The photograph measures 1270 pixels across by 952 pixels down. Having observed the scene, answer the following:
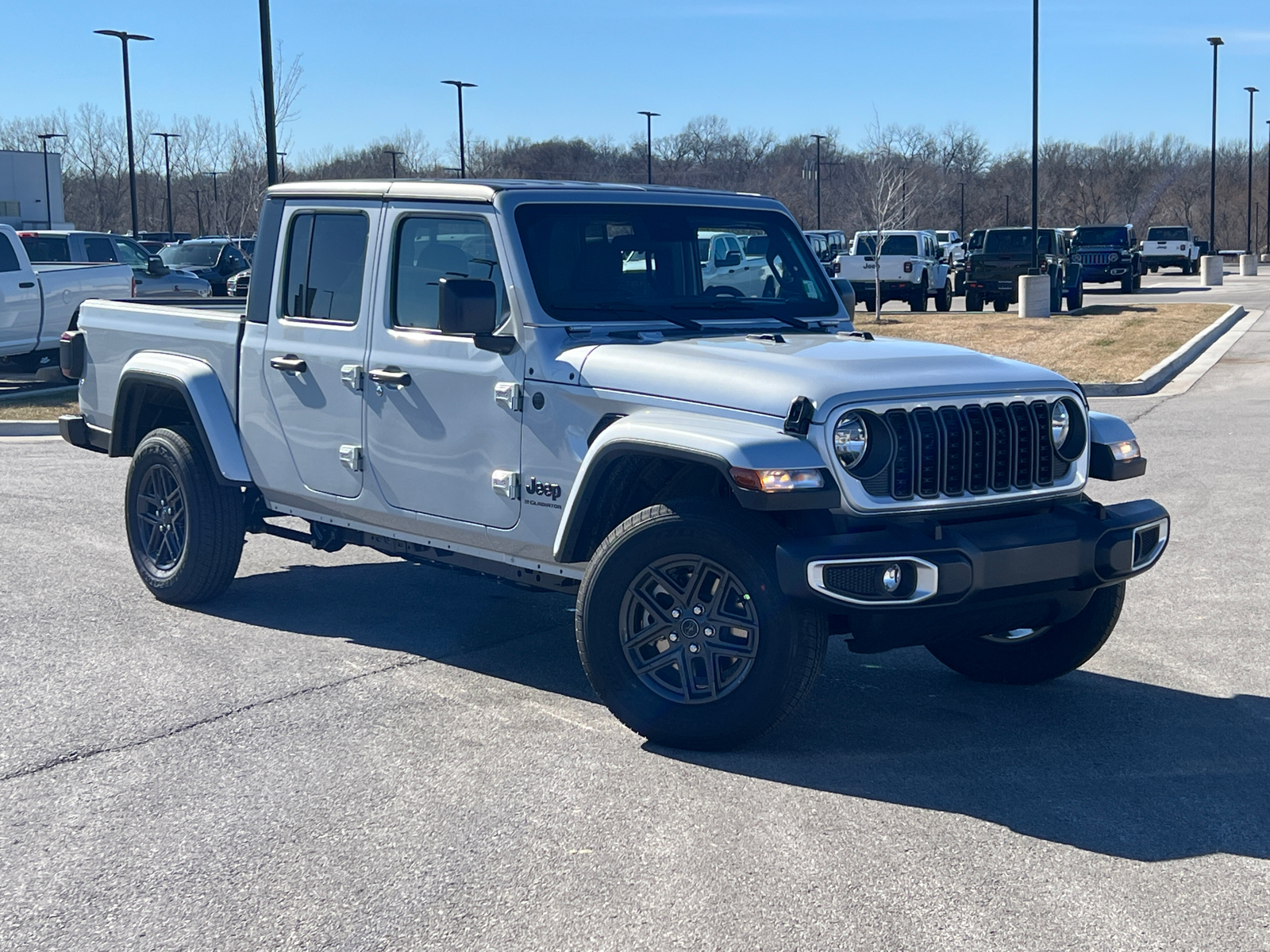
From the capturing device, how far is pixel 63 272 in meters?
17.9

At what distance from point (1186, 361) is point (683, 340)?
54.8ft

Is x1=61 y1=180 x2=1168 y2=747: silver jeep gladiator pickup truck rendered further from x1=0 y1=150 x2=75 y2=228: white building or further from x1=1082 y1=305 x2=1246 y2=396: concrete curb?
x1=0 y1=150 x2=75 y2=228: white building

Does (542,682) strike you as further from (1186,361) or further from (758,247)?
(1186,361)

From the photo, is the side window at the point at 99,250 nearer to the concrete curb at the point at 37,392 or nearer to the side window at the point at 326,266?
the concrete curb at the point at 37,392


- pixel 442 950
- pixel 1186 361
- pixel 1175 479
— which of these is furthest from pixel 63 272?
pixel 442 950

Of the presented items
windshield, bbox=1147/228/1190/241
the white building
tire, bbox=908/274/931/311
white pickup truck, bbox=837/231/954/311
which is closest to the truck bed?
white pickup truck, bbox=837/231/954/311

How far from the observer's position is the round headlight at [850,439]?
184 inches

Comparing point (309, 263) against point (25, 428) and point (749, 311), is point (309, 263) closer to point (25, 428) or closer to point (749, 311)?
point (749, 311)

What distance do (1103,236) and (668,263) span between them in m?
40.8

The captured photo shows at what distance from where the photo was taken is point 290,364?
6410 millimetres

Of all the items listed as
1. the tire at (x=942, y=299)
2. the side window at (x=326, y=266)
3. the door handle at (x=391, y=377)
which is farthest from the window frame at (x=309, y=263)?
the tire at (x=942, y=299)

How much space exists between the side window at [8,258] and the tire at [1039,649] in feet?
47.0

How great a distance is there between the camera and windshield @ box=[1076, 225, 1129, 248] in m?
43.3

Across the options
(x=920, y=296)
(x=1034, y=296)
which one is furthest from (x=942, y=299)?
(x=1034, y=296)
